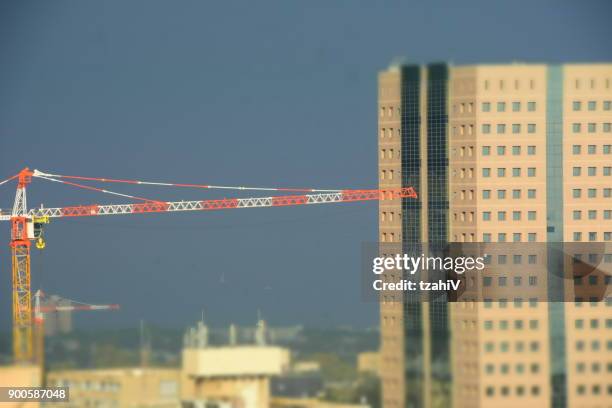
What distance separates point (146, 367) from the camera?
25.2 metres

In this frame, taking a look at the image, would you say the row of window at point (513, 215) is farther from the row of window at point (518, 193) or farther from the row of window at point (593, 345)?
the row of window at point (593, 345)

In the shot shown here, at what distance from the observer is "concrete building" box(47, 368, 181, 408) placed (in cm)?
2441

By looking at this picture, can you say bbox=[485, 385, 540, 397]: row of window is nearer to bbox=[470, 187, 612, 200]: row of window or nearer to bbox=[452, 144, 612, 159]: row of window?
bbox=[470, 187, 612, 200]: row of window

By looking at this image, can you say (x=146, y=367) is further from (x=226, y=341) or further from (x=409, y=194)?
(x=409, y=194)

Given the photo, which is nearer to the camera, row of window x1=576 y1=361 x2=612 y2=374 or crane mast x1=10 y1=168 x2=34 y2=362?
row of window x1=576 y1=361 x2=612 y2=374

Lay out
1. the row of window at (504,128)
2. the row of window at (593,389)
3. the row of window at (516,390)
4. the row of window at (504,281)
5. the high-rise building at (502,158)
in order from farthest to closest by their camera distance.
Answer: the row of window at (504,128) < the high-rise building at (502,158) < the row of window at (504,281) < the row of window at (593,389) < the row of window at (516,390)

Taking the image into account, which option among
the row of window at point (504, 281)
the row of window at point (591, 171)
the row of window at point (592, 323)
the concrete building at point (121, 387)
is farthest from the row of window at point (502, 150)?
the concrete building at point (121, 387)

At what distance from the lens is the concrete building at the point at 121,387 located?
24406 mm

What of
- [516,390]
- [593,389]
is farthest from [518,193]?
[516,390]

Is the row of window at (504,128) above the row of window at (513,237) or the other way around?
above

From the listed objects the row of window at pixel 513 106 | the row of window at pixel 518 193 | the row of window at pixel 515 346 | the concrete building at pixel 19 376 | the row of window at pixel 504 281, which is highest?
the row of window at pixel 513 106

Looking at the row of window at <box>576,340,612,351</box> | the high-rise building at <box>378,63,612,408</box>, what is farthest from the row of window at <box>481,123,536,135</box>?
the row of window at <box>576,340,612,351</box>

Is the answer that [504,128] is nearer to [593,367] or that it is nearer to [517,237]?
[517,237]

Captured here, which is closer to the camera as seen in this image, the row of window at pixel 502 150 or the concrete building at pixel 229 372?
the concrete building at pixel 229 372
